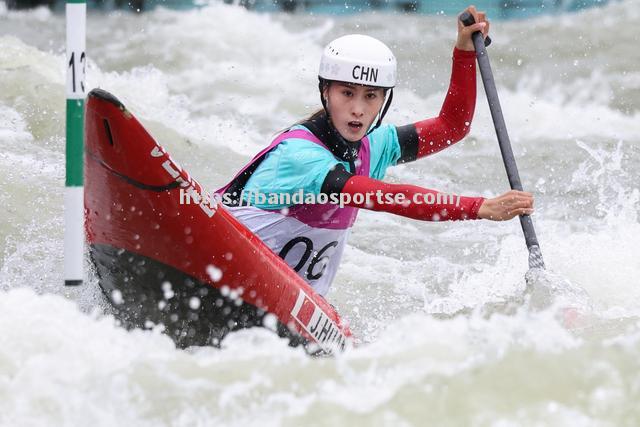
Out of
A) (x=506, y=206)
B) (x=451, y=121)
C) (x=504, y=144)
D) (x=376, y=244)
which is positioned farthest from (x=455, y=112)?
(x=376, y=244)

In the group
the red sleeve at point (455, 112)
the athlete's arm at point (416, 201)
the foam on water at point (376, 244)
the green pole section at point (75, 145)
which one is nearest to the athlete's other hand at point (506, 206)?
the athlete's arm at point (416, 201)

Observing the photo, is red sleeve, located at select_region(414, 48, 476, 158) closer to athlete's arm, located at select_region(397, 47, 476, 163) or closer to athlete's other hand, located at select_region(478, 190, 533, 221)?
athlete's arm, located at select_region(397, 47, 476, 163)

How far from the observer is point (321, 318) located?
4.29m

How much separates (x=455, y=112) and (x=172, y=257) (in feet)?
5.35

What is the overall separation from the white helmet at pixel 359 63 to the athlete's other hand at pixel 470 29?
589 mm

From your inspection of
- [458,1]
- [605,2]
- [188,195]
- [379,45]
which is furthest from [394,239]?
[605,2]

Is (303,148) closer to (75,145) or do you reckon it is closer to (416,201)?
(416,201)

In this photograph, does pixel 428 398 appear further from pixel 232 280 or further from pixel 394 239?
pixel 394 239

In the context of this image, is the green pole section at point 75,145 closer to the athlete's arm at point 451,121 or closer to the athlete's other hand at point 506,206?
the athlete's other hand at point 506,206

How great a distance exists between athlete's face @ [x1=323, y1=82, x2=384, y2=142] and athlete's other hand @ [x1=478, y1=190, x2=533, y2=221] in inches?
24.7

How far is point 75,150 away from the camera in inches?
136

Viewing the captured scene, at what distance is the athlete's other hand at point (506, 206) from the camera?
3.99m

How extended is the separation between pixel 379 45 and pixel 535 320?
1.46m

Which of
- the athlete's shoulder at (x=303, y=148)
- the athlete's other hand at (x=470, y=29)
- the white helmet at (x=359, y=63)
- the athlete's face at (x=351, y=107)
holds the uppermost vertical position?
the athlete's other hand at (x=470, y=29)
